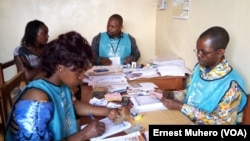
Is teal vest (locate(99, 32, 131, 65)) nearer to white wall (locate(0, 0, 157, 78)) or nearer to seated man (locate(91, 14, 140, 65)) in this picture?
seated man (locate(91, 14, 140, 65))

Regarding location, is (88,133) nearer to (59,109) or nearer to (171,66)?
(59,109)

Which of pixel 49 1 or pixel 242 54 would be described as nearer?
Result: pixel 242 54

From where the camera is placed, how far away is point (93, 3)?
A: 139 inches

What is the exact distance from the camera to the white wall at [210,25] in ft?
4.86

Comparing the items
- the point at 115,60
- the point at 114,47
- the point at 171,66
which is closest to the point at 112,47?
A: the point at 114,47

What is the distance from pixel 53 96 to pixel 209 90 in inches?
36.0

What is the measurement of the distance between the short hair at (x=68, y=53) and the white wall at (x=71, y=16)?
101 inches

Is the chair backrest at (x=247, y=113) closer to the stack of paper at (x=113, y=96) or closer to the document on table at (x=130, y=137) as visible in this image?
the document on table at (x=130, y=137)

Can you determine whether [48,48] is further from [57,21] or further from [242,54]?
[57,21]

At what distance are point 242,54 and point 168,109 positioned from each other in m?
0.61

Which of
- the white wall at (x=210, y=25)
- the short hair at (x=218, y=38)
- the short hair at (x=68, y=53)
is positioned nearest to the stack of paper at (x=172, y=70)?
the white wall at (x=210, y=25)

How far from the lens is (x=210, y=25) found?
192 cm

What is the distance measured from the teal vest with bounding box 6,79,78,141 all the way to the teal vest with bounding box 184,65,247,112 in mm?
802

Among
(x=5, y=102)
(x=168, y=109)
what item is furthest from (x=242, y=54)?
(x=5, y=102)
